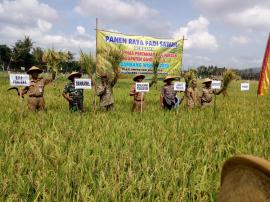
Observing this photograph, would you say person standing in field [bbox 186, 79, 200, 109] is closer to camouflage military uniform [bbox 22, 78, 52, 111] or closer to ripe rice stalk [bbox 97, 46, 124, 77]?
camouflage military uniform [bbox 22, 78, 52, 111]

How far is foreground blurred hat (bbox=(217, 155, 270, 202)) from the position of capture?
719 mm

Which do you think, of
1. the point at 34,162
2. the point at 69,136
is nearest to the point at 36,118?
the point at 69,136

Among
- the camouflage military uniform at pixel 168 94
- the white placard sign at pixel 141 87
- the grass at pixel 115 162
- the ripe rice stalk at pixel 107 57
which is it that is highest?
the ripe rice stalk at pixel 107 57

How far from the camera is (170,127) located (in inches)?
214

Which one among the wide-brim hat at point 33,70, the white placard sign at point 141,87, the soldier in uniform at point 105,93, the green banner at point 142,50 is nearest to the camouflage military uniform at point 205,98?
the white placard sign at point 141,87

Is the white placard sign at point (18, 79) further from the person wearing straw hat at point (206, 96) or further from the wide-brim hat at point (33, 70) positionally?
the person wearing straw hat at point (206, 96)

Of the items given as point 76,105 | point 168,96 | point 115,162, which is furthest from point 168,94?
point 115,162

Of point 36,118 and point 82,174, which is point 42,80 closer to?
point 36,118

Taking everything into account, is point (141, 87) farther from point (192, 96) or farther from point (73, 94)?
point (192, 96)

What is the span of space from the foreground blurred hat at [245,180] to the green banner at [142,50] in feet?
45.6

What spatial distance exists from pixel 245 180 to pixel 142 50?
599 inches

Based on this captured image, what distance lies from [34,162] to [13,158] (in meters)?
0.24

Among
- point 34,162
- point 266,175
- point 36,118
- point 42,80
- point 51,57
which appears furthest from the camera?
point 51,57

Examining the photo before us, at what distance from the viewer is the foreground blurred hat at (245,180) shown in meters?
0.72
